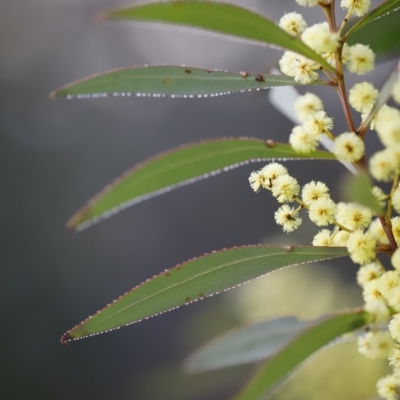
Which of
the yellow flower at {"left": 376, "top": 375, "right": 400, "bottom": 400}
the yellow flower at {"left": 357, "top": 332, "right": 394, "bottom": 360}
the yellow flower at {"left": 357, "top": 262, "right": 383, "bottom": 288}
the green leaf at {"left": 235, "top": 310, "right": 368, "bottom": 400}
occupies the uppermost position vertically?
the yellow flower at {"left": 357, "top": 262, "right": 383, "bottom": 288}

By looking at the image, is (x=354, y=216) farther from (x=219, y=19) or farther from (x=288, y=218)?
(x=219, y=19)

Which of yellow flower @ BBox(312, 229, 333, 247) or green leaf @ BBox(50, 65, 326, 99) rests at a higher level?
green leaf @ BBox(50, 65, 326, 99)

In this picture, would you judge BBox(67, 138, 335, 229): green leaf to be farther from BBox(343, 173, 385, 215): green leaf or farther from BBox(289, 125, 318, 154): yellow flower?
BBox(343, 173, 385, 215): green leaf

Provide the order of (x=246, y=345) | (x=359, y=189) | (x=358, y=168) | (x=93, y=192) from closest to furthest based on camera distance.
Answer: (x=359, y=189) → (x=358, y=168) → (x=246, y=345) → (x=93, y=192)

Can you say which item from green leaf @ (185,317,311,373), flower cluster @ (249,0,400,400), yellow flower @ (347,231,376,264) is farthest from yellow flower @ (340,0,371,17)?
green leaf @ (185,317,311,373)

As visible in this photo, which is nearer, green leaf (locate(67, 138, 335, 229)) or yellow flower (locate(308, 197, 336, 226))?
green leaf (locate(67, 138, 335, 229))

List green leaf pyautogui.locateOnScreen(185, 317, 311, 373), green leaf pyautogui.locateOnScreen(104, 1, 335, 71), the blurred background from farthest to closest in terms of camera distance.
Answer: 1. the blurred background
2. green leaf pyautogui.locateOnScreen(185, 317, 311, 373)
3. green leaf pyautogui.locateOnScreen(104, 1, 335, 71)

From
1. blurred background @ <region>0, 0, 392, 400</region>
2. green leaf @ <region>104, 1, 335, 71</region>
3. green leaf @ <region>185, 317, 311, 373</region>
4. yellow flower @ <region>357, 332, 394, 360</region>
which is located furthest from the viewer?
blurred background @ <region>0, 0, 392, 400</region>

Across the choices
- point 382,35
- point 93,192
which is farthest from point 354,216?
point 93,192
